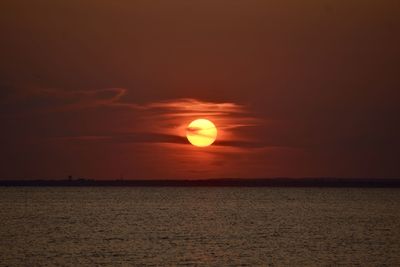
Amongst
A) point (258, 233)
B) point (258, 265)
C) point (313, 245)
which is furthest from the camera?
point (258, 233)

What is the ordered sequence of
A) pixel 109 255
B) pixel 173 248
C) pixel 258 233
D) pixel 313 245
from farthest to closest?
pixel 258 233 < pixel 313 245 < pixel 173 248 < pixel 109 255

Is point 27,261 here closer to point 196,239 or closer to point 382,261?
point 196,239

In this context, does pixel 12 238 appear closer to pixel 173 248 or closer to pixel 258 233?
pixel 173 248

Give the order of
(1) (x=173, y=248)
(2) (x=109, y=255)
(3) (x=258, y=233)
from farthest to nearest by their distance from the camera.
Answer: (3) (x=258, y=233), (1) (x=173, y=248), (2) (x=109, y=255)

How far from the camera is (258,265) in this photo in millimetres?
62438

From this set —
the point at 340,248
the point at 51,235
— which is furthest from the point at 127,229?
the point at 340,248

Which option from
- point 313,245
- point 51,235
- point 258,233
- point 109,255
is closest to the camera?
point 109,255

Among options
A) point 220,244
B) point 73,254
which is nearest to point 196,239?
point 220,244

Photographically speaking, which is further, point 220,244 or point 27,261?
point 220,244

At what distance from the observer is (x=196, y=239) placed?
83125 millimetres

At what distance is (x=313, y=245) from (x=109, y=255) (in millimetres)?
22008

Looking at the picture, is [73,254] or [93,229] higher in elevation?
[93,229]

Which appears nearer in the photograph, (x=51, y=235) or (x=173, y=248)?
(x=173, y=248)

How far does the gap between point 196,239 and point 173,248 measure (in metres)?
10.2
